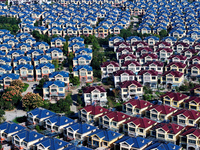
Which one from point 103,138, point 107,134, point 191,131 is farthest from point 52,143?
point 191,131

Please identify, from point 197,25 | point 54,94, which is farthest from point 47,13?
point 54,94

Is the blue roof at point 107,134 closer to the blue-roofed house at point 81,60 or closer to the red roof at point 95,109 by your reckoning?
the red roof at point 95,109

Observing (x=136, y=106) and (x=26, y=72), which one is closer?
(x=136, y=106)

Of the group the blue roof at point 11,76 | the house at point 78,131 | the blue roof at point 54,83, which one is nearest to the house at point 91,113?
the house at point 78,131

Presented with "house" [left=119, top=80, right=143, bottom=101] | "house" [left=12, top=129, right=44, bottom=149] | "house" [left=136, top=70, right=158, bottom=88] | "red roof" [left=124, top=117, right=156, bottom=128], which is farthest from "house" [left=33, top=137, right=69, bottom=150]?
"house" [left=136, top=70, right=158, bottom=88]

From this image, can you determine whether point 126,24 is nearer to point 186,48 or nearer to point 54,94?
point 186,48

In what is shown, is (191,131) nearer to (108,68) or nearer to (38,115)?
(38,115)
